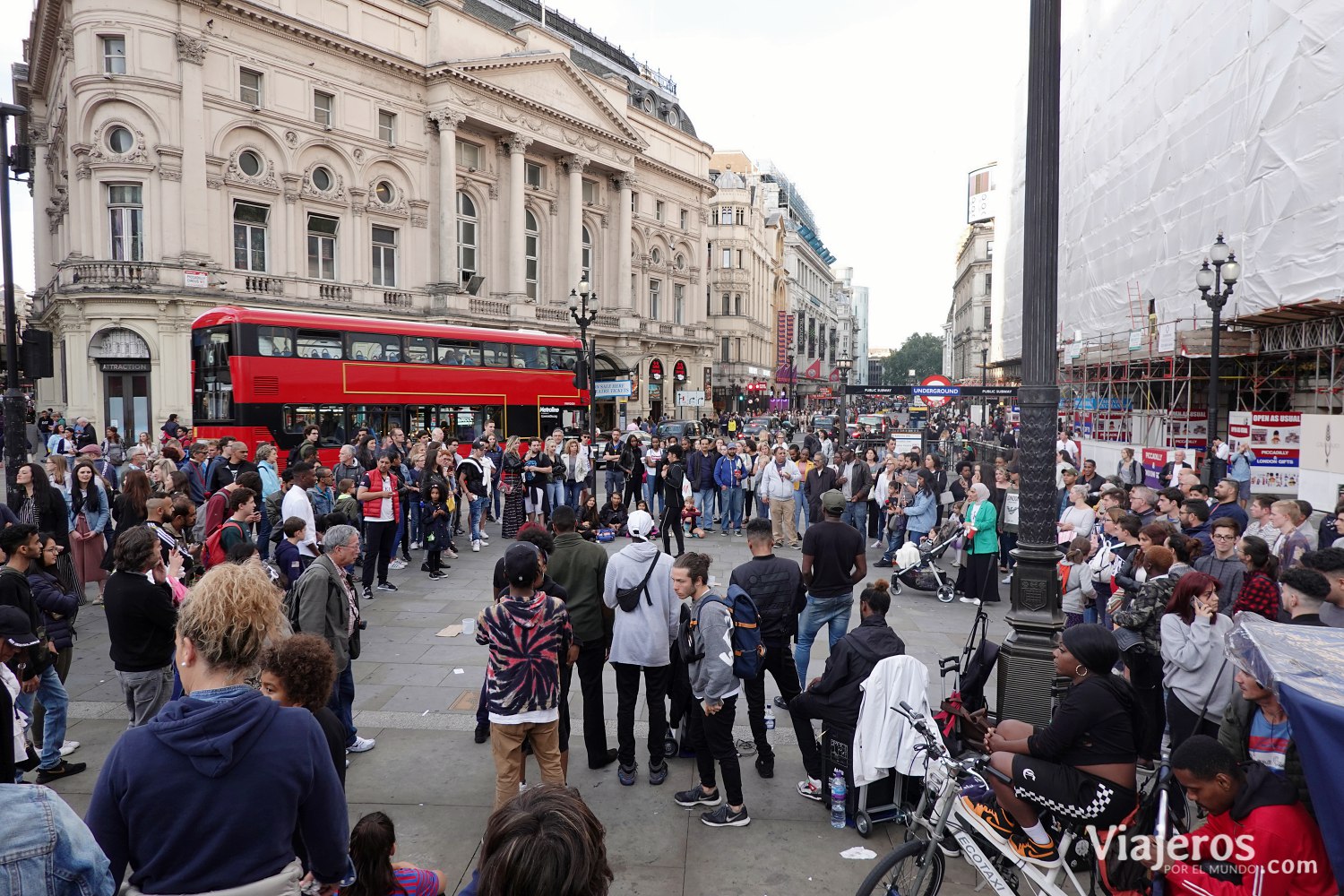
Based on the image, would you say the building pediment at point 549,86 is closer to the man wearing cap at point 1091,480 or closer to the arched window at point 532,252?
the arched window at point 532,252

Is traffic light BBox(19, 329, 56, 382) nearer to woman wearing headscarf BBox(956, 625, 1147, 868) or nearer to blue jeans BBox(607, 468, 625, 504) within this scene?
blue jeans BBox(607, 468, 625, 504)

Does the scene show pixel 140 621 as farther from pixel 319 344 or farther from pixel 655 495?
pixel 319 344

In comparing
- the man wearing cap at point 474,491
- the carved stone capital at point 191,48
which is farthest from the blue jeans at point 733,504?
the carved stone capital at point 191,48

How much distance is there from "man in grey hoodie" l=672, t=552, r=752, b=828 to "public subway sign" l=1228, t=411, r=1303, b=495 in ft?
53.4

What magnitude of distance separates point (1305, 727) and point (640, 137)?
1915 inches

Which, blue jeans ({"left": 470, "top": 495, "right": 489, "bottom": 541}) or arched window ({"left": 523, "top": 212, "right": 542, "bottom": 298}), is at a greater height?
arched window ({"left": 523, "top": 212, "right": 542, "bottom": 298})

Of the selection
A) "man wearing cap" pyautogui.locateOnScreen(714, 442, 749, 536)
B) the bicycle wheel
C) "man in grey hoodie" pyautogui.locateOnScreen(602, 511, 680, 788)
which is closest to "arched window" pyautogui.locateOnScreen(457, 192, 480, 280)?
"man wearing cap" pyautogui.locateOnScreen(714, 442, 749, 536)

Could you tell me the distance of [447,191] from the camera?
119 ft

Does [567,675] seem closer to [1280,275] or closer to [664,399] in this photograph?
[1280,275]

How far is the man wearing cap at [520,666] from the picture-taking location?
4.88 m

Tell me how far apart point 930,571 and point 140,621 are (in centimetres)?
979

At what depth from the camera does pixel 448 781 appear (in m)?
5.79

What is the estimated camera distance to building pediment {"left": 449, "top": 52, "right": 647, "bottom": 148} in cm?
3750

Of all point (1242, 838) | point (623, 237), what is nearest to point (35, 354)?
point (1242, 838)
